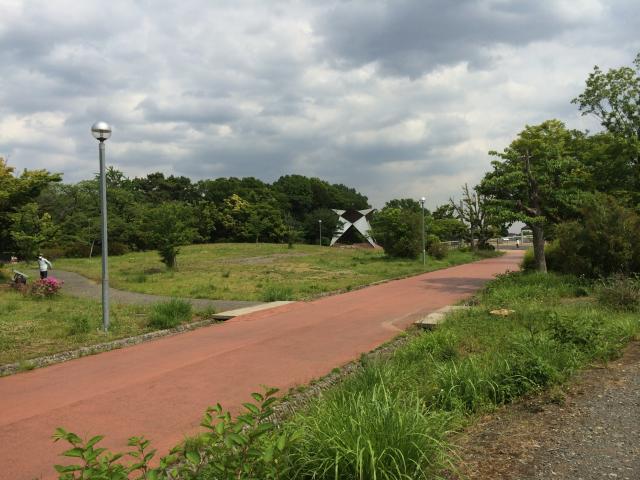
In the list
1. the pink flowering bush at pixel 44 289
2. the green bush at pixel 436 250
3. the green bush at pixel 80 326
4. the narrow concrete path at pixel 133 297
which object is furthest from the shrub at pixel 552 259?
the pink flowering bush at pixel 44 289

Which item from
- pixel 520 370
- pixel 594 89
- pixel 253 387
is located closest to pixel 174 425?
pixel 253 387

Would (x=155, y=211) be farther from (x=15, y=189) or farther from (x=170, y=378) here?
(x=170, y=378)

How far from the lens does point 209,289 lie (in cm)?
1745

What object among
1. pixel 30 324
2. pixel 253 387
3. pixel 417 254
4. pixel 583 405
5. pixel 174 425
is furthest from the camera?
pixel 417 254

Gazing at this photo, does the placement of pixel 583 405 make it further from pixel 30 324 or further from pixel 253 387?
pixel 30 324

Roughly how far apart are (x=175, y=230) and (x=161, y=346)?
18.5 m

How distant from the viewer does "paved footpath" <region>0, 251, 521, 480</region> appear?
4.90 metres

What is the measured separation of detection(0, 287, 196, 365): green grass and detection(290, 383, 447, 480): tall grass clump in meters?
5.97

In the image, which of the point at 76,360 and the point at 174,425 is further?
the point at 76,360

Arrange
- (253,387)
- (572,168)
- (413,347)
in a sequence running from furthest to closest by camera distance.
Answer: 1. (572,168)
2. (413,347)
3. (253,387)

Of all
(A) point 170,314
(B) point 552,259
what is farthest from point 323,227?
(A) point 170,314

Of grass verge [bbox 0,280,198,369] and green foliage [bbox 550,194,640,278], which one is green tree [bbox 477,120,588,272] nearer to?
green foliage [bbox 550,194,640,278]

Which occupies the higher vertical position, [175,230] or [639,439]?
[175,230]

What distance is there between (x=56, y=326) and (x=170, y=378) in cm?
476
